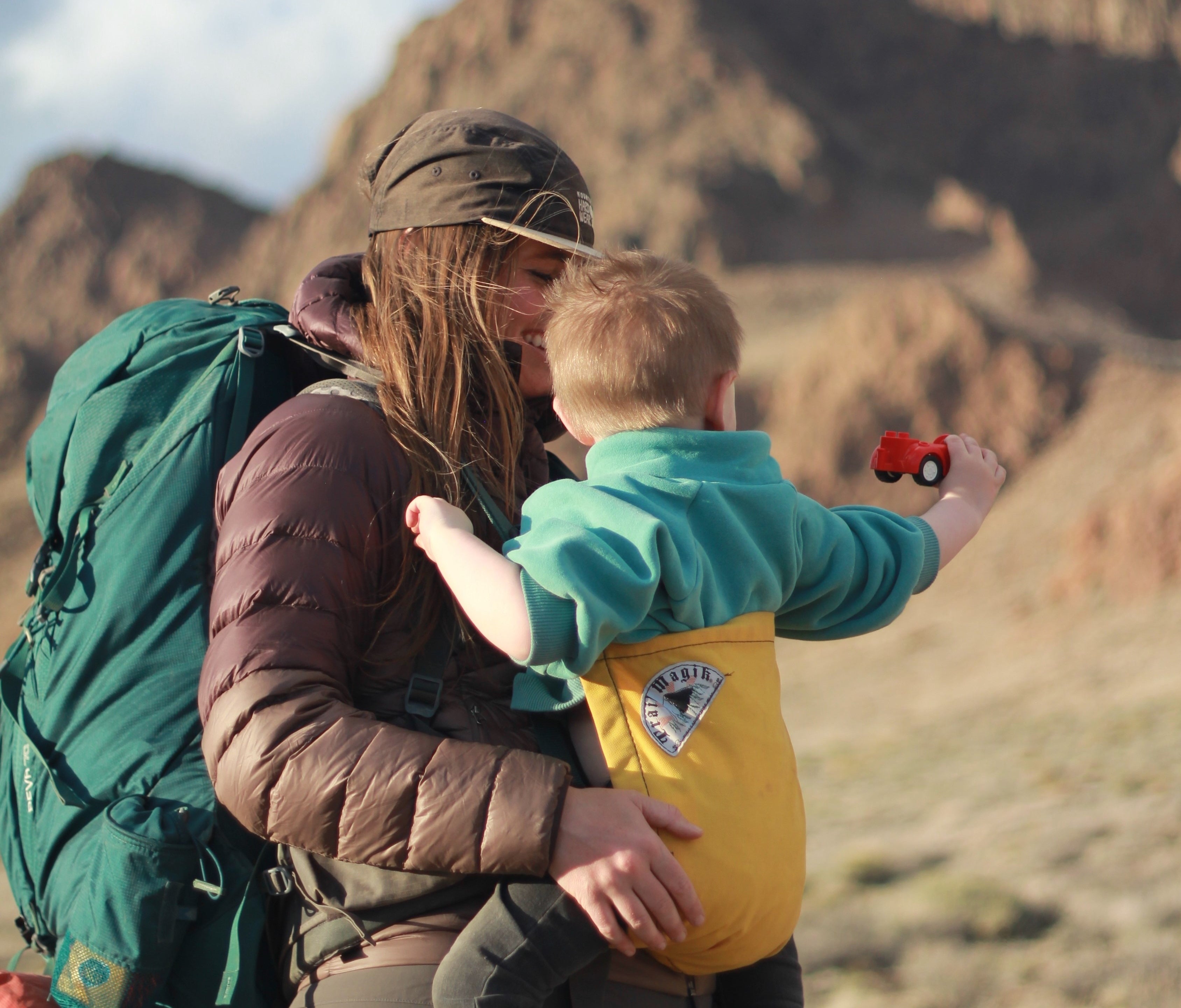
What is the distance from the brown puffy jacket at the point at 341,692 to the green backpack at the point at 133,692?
15cm

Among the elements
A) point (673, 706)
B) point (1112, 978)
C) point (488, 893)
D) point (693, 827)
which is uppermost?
point (673, 706)

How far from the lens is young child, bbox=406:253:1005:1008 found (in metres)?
1.51

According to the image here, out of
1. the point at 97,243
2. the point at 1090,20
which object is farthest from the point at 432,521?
the point at 1090,20

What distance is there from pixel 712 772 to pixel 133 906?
2.63ft

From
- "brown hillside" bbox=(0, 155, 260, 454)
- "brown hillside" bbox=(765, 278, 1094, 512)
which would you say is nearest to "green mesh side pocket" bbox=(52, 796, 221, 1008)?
"brown hillside" bbox=(765, 278, 1094, 512)

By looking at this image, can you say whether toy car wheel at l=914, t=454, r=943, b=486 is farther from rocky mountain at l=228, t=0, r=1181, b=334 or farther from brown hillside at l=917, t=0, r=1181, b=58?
brown hillside at l=917, t=0, r=1181, b=58

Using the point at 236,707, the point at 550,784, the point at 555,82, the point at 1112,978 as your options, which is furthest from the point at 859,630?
the point at 555,82

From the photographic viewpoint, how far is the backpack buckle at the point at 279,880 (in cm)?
165

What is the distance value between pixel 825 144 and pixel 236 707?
1260 inches

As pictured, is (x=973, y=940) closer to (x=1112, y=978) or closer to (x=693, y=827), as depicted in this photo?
(x=1112, y=978)

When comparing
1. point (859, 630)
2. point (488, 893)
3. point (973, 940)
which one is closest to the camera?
point (488, 893)

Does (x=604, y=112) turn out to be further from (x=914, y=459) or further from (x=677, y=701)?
(x=677, y=701)

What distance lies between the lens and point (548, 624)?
1.50m

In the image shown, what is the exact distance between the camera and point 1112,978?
155 inches
